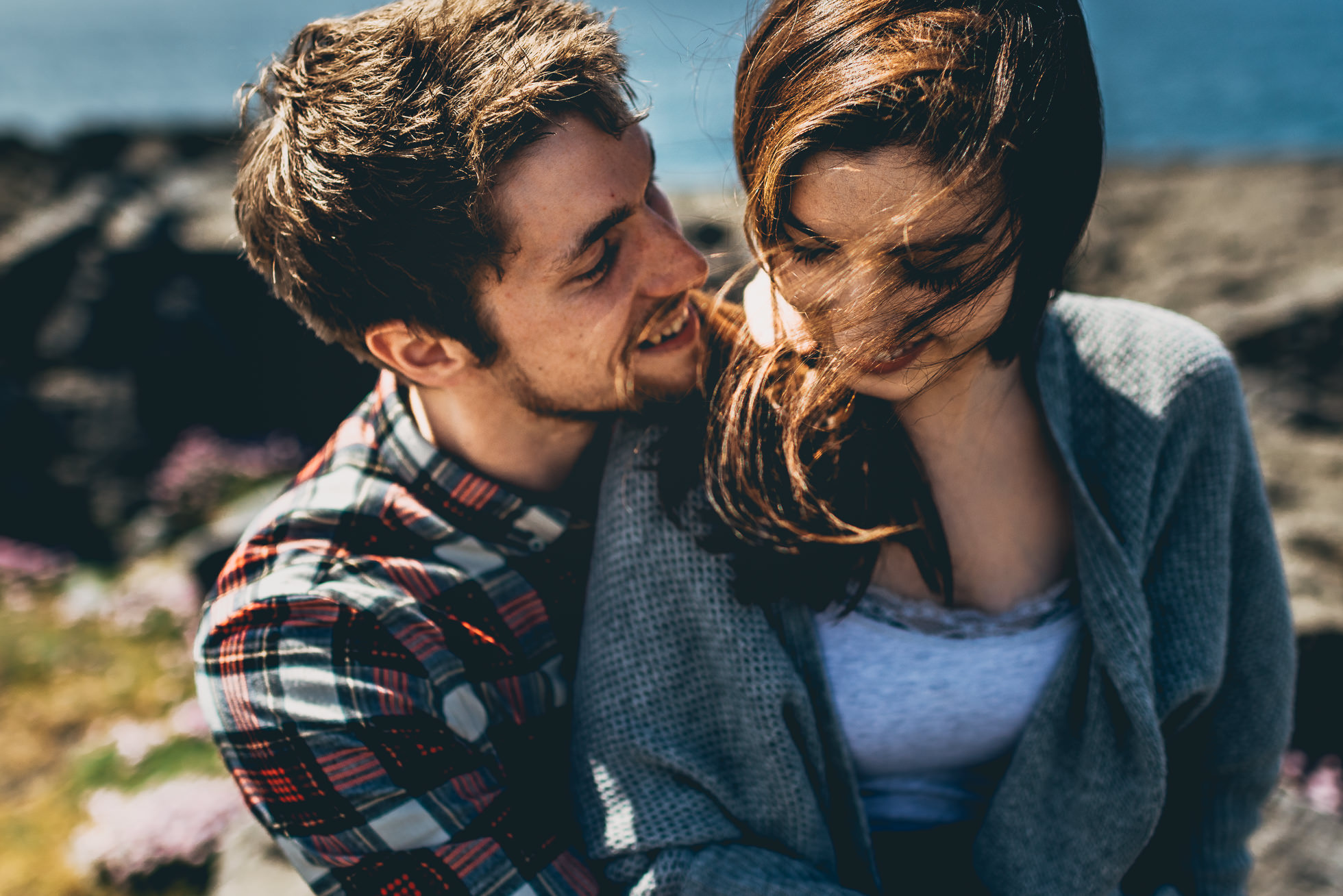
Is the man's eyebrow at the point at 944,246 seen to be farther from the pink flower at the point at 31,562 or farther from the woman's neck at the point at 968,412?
the pink flower at the point at 31,562

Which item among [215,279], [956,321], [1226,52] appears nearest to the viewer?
[956,321]

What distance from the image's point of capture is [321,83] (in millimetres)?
1645

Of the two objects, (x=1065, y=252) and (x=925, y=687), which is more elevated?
(x=1065, y=252)

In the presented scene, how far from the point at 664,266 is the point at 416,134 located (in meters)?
0.47

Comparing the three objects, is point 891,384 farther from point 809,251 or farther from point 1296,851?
point 1296,851

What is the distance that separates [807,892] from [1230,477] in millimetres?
Answer: 981

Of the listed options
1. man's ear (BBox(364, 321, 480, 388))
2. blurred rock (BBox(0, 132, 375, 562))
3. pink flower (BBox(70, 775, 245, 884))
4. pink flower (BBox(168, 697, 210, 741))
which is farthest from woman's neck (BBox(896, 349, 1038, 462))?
blurred rock (BBox(0, 132, 375, 562))

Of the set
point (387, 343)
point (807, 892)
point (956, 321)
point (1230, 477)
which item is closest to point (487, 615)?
point (387, 343)

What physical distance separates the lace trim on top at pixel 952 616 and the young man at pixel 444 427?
505 millimetres

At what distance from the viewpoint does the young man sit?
1.53 meters

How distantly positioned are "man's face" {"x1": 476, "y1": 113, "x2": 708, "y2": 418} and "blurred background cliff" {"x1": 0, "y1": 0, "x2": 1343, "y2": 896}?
230mm

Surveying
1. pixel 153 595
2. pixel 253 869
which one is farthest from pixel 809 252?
pixel 153 595

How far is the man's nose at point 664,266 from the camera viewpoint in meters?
1.67

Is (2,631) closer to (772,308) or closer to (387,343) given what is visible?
(387,343)
